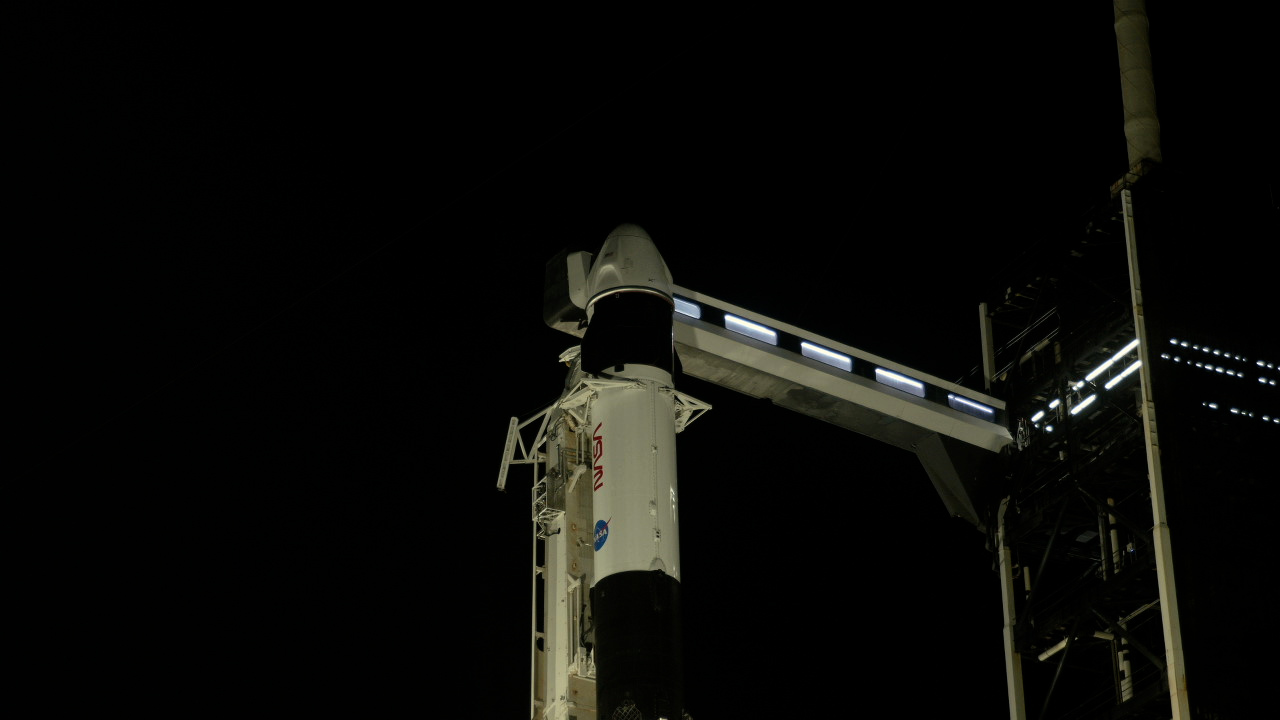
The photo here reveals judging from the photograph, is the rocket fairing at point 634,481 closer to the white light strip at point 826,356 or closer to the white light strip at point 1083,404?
the white light strip at point 826,356

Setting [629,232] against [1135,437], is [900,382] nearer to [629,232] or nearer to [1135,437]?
[1135,437]

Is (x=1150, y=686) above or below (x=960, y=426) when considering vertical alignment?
below

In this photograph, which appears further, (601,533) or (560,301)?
(560,301)

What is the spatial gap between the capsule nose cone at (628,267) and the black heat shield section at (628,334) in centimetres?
10

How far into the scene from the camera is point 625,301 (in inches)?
882

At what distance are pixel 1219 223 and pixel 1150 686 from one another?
678cm

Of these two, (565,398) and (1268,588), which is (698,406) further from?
(1268,588)

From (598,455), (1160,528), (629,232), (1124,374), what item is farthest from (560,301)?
(1160,528)

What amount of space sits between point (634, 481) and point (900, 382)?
6.46 m

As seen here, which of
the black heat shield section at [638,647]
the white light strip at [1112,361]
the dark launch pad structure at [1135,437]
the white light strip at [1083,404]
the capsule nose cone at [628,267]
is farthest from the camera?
the white light strip at [1083,404]

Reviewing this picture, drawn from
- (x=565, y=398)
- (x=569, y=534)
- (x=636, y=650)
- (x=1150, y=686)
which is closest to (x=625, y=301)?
(x=565, y=398)

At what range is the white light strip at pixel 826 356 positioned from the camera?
25.4m

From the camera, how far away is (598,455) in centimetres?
2148

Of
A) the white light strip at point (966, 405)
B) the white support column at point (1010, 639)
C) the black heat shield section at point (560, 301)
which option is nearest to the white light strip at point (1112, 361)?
the white light strip at point (966, 405)
